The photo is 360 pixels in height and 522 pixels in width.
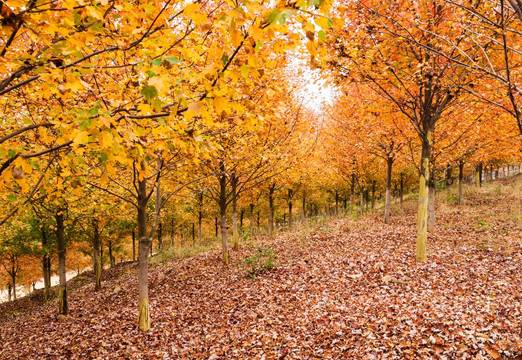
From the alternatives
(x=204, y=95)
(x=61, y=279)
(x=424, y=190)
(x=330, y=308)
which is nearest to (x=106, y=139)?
(x=204, y=95)

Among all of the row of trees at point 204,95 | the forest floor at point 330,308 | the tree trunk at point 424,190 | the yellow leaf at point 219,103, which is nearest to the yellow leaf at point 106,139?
the row of trees at point 204,95

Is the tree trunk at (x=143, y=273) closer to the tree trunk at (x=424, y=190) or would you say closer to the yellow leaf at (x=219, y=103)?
the yellow leaf at (x=219, y=103)

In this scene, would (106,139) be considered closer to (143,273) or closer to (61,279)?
(143,273)

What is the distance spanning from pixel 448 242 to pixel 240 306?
8.27 metres

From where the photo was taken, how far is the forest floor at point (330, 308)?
16.5ft

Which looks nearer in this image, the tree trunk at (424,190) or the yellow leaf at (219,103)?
the yellow leaf at (219,103)

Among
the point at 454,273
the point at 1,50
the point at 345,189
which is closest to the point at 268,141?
the point at 454,273

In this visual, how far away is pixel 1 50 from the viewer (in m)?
3.28

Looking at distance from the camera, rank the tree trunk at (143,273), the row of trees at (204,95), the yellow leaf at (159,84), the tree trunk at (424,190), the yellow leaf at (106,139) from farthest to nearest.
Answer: the tree trunk at (424,190) < the tree trunk at (143,273) < the row of trees at (204,95) < the yellow leaf at (106,139) < the yellow leaf at (159,84)

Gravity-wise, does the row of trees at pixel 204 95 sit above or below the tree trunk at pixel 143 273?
above

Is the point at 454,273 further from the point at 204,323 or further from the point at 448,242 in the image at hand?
the point at 204,323

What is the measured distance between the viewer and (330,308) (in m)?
6.72

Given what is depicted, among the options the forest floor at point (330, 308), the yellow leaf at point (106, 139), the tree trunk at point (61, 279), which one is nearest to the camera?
the yellow leaf at point (106, 139)

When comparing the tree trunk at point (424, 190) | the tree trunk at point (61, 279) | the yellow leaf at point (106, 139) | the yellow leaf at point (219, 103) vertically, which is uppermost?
the yellow leaf at point (219, 103)
